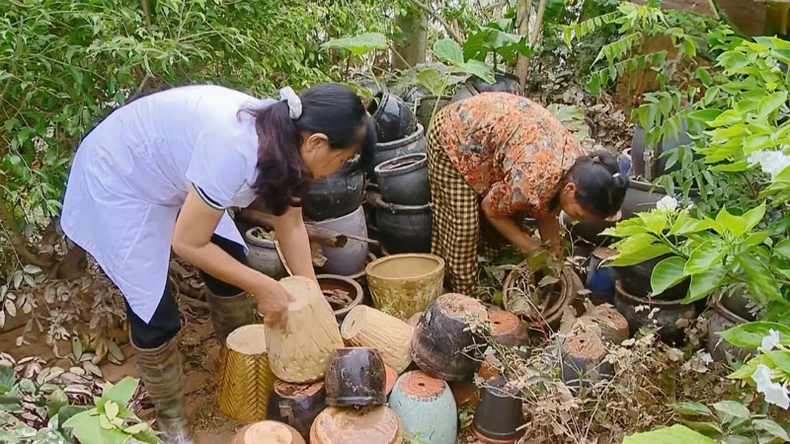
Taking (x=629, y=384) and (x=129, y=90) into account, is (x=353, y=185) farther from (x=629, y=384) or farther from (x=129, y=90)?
(x=629, y=384)

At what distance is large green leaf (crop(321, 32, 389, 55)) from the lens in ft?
9.67

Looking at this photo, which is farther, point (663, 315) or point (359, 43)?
point (359, 43)

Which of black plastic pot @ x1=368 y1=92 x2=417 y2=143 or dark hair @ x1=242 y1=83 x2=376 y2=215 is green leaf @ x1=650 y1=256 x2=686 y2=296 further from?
black plastic pot @ x1=368 y1=92 x2=417 y2=143

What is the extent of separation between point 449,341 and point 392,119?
3.82 ft

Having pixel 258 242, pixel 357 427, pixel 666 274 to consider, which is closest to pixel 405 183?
pixel 258 242

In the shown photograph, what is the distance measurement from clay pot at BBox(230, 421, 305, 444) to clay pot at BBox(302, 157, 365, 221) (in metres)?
0.96

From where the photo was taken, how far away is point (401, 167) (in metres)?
2.75

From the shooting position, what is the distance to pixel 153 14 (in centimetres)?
228

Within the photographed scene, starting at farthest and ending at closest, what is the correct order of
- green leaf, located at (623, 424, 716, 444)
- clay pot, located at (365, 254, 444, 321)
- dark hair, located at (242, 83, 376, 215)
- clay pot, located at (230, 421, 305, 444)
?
clay pot, located at (365, 254, 444, 321)
clay pot, located at (230, 421, 305, 444)
dark hair, located at (242, 83, 376, 215)
green leaf, located at (623, 424, 716, 444)

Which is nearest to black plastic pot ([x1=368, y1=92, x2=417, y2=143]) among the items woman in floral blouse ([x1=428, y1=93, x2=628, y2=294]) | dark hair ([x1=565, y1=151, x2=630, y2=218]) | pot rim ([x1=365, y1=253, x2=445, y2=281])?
woman in floral blouse ([x1=428, y1=93, x2=628, y2=294])

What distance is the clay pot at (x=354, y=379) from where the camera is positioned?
6.15 ft

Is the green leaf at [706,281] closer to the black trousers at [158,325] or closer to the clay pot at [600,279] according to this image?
the black trousers at [158,325]

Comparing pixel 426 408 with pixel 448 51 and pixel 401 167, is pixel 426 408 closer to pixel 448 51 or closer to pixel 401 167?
pixel 401 167

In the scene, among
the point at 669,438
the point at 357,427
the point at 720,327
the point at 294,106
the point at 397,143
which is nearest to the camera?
the point at 669,438
